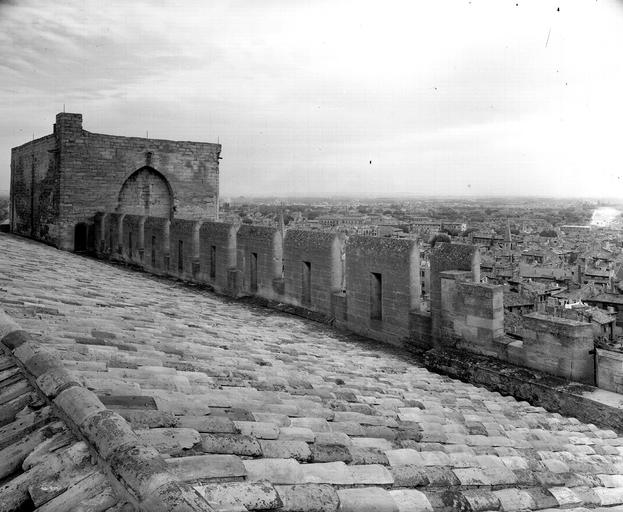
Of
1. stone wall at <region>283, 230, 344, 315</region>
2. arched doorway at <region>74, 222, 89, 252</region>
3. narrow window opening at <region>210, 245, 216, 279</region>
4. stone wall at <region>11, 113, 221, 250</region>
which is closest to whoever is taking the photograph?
stone wall at <region>283, 230, 344, 315</region>

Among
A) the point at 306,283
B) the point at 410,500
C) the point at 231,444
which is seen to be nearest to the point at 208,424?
the point at 231,444

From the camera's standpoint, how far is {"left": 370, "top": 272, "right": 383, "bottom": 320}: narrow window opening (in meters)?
8.73

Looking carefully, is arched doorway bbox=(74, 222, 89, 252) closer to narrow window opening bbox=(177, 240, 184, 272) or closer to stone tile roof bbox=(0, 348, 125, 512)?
narrow window opening bbox=(177, 240, 184, 272)

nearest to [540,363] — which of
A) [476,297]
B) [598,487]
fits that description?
[476,297]

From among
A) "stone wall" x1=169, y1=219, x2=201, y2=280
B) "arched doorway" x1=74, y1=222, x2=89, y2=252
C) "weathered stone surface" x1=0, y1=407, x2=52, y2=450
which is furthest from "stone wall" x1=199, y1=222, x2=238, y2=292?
"weathered stone surface" x1=0, y1=407, x2=52, y2=450

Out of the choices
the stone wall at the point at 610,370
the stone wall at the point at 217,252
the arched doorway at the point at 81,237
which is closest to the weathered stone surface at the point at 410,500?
the stone wall at the point at 610,370

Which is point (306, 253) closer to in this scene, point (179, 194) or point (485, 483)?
point (485, 483)

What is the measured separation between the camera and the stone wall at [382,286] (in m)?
8.12

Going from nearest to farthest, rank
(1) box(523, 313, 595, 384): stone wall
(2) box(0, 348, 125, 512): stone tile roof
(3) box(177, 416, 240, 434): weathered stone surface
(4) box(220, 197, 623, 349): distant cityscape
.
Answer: (2) box(0, 348, 125, 512): stone tile roof, (3) box(177, 416, 240, 434): weathered stone surface, (1) box(523, 313, 595, 384): stone wall, (4) box(220, 197, 623, 349): distant cityscape

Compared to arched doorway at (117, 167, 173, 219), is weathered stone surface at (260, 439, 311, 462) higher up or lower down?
lower down

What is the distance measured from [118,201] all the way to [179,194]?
2233 mm

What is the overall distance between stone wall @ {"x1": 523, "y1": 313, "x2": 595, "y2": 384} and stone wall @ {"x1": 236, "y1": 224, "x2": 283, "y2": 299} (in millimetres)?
5170

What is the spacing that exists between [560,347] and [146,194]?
57.6 ft

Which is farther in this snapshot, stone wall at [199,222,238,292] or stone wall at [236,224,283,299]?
stone wall at [199,222,238,292]
